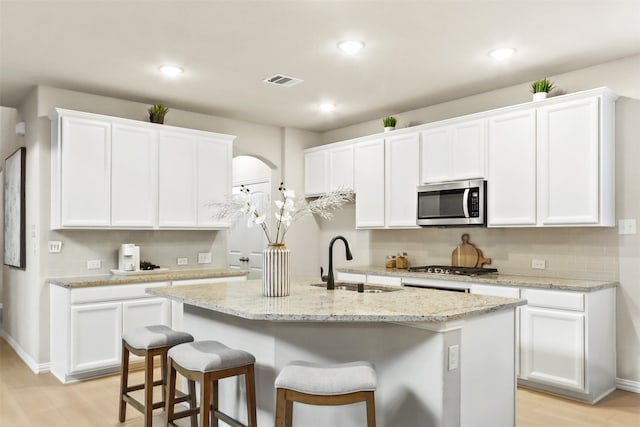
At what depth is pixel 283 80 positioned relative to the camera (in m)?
4.48

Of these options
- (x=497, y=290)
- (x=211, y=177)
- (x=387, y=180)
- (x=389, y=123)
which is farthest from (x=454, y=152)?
(x=211, y=177)

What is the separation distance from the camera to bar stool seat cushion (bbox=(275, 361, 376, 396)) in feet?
6.75

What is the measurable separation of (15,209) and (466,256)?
189 inches

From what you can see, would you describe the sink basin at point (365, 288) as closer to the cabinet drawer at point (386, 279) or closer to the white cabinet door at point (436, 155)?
the cabinet drawer at point (386, 279)

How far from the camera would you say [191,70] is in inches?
165

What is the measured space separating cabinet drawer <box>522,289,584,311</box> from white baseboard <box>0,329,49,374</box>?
168 inches

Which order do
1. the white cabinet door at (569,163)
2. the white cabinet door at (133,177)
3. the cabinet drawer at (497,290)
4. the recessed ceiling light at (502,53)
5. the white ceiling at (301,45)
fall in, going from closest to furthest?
the white ceiling at (301,45), the recessed ceiling light at (502,53), the white cabinet door at (569,163), the cabinet drawer at (497,290), the white cabinet door at (133,177)

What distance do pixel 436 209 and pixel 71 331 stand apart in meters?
3.52

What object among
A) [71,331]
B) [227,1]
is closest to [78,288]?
[71,331]

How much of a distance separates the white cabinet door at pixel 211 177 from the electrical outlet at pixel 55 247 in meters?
1.36

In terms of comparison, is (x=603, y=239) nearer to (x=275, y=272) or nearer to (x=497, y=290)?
(x=497, y=290)

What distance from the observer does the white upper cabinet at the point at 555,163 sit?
3.78 metres

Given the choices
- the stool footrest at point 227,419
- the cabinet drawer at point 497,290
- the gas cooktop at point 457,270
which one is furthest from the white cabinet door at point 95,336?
the cabinet drawer at point 497,290

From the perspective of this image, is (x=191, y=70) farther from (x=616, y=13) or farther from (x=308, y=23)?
(x=616, y=13)
